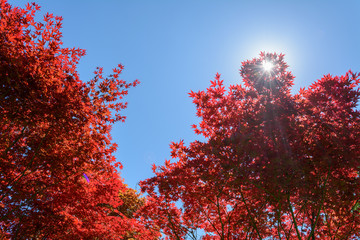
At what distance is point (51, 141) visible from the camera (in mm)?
5910

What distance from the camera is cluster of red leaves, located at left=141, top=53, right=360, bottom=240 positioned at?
491cm

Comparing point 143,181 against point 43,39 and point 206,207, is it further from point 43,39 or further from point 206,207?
point 43,39

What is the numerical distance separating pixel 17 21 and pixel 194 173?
20.4 ft

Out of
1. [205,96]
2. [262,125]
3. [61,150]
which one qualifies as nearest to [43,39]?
[61,150]

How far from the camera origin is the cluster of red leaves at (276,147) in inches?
193

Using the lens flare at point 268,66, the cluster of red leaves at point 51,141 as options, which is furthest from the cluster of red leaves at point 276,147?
the cluster of red leaves at point 51,141

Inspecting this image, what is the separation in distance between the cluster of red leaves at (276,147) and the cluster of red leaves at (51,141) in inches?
97.8

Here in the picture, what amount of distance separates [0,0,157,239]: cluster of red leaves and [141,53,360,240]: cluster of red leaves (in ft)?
8.15

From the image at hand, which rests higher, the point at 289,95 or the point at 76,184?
the point at 289,95

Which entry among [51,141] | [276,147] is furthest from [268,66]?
[51,141]

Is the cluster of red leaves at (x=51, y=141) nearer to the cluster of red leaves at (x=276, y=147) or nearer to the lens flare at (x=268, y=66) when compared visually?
the cluster of red leaves at (x=276, y=147)

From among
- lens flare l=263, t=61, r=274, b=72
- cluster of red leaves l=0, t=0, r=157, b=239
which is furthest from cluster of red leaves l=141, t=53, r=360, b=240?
cluster of red leaves l=0, t=0, r=157, b=239

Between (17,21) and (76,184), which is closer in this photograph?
(17,21)

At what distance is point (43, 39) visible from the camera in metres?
4.88
